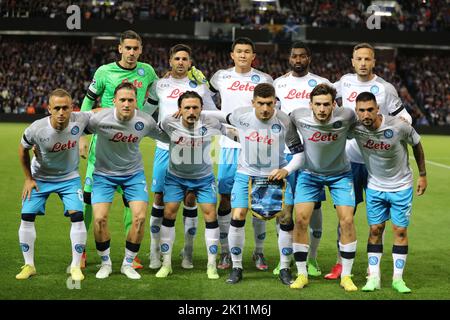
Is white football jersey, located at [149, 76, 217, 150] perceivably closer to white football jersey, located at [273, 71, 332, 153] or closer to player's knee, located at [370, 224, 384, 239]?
white football jersey, located at [273, 71, 332, 153]

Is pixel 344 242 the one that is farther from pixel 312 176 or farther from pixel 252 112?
pixel 252 112

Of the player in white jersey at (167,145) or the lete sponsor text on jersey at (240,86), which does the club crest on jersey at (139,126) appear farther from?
the lete sponsor text on jersey at (240,86)

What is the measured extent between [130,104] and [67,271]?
1.90 m

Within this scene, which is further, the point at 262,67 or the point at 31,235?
the point at 262,67

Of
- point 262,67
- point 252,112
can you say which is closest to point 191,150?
point 252,112

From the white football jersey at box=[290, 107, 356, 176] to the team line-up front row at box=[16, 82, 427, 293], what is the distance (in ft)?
0.03

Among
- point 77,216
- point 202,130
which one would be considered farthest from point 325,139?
point 77,216

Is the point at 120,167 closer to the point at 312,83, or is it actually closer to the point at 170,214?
the point at 170,214

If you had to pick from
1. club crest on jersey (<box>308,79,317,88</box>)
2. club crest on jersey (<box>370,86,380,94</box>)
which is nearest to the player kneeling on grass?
club crest on jersey (<box>308,79,317,88</box>)

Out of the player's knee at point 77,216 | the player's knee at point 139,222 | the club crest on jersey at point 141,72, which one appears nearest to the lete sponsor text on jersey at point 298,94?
the club crest on jersey at point 141,72

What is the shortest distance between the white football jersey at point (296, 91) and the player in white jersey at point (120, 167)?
1.57 metres

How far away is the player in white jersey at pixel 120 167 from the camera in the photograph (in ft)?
23.2

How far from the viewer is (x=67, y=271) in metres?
7.22

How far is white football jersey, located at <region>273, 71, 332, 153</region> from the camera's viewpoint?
25.5 ft
